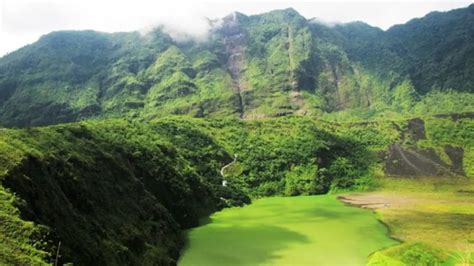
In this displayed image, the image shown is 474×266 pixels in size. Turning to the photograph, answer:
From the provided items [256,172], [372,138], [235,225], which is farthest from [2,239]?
[372,138]

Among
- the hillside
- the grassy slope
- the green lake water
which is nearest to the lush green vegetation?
the hillside

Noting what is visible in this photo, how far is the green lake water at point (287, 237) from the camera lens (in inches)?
2319

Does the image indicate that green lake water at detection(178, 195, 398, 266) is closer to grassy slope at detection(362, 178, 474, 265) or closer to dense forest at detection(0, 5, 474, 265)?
grassy slope at detection(362, 178, 474, 265)

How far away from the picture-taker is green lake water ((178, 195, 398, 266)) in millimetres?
58906

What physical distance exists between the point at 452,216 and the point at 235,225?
110ft

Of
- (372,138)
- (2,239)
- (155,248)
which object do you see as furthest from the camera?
(372,138)

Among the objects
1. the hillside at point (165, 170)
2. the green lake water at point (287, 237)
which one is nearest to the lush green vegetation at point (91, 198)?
the hillside at point (165, 170)

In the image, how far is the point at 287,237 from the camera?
7062cm

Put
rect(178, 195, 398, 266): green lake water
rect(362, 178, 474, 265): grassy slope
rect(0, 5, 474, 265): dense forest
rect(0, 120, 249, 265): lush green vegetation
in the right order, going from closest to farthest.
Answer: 1. rect(0, 120, 249, 265): lush green vegetation
2. rect(0, 5, 474, 265): dense forest
3. rect(362, 178, 474, 265): grassy slope
4. rect(178, 195, 398, 266): green lake water

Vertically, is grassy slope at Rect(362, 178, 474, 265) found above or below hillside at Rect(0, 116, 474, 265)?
Result: below

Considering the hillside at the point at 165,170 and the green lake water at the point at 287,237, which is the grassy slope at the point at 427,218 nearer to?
the green lake water at the point at 287,237

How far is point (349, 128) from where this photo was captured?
547ft

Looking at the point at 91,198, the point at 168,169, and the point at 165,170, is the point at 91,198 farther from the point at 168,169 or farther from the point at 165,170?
the point at 168,169

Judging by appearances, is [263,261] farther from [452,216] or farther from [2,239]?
[452,216]
